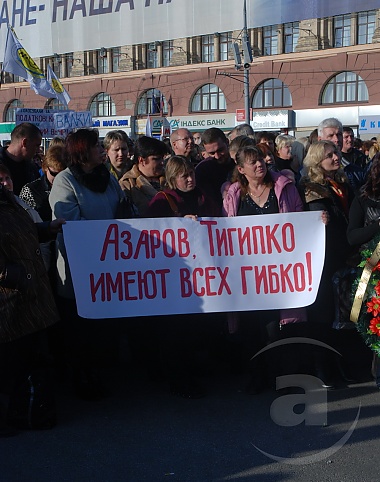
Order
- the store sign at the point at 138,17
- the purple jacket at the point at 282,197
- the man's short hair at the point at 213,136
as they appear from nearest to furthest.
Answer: the purple jacket at the point at 282,197, the man's short hair at the point at 213,136, the store sign at the point at 138,17

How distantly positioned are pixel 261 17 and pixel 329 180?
4.97m

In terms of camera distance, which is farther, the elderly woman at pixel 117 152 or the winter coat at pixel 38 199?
the elderly woman at pixel 117 152

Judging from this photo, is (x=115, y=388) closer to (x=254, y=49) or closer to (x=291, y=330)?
(x=291, y=330)

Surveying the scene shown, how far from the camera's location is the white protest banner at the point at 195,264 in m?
4.86

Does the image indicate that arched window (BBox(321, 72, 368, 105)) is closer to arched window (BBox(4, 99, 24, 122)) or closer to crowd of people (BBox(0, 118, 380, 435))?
arched window (BBox(4, 99, 24, 122))

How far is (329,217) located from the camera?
5.04m

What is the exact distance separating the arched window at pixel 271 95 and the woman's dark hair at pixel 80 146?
110 ft

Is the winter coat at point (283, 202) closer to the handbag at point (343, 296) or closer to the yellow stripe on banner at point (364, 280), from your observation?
the handbag at point (343, 296)

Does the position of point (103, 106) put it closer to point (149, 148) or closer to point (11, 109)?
point (11, 109)

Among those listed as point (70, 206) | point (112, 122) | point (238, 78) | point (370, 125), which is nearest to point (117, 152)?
point (70, 206)

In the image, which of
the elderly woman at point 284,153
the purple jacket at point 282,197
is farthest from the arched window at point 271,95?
the purple jacket at point 282,197

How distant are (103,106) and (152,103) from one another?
4.26 m

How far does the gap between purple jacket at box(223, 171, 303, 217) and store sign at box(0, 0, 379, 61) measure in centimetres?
455

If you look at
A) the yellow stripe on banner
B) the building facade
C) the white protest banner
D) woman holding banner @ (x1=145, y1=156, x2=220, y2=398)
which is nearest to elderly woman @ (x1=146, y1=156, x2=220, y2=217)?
woman holding banner @ (x1=145, y1=156, x2=220, y2=398)
